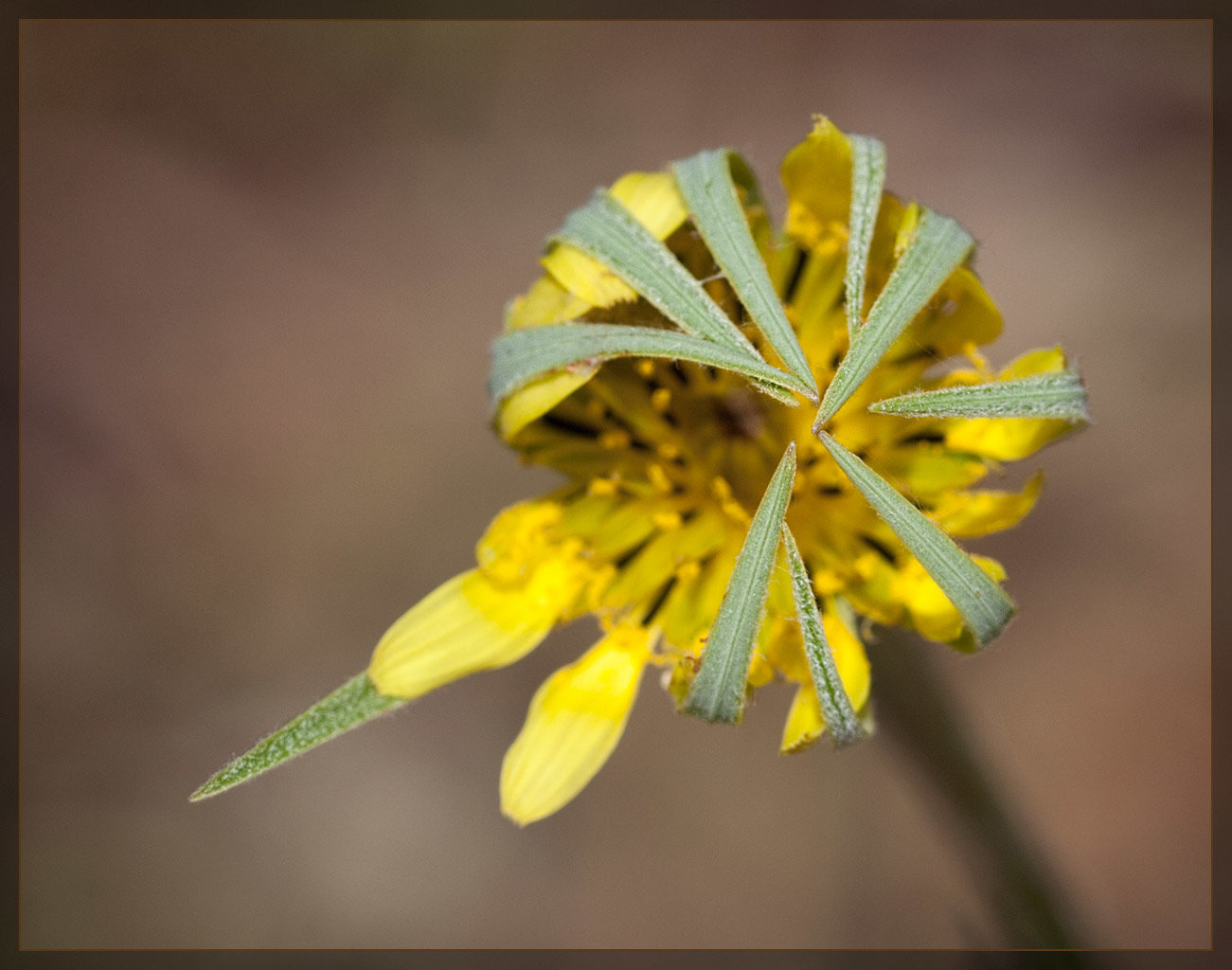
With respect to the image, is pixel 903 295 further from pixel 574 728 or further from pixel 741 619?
pixel 574 728

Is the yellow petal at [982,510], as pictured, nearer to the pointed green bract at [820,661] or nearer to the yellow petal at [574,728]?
the pointed green bract at [820,661]

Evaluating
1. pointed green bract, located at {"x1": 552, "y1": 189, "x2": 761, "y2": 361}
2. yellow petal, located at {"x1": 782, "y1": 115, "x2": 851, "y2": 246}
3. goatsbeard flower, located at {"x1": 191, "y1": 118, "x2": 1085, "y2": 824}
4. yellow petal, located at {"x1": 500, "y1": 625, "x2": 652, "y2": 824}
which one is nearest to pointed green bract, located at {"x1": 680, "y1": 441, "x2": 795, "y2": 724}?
goatsbeard flower, located at {"x1": 191, "y1": 118, "x2": 1085, "y2": 824}

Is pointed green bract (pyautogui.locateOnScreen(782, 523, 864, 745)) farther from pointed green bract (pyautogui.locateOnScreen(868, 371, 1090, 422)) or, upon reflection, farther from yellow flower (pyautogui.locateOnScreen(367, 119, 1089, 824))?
pointed green bract (pyautogui.locateOnScreen(868, 371, 1090, 422))

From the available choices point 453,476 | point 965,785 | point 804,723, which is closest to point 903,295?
point 804,723

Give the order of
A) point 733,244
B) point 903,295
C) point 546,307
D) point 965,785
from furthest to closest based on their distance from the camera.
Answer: point 965,785, point 546,307, point 733,244, point 903,295

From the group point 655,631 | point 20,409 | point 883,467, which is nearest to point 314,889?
point 20,409

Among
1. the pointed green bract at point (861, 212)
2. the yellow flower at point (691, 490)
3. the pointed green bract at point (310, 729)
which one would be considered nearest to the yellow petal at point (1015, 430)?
the yellow flower at point (691, 490)
